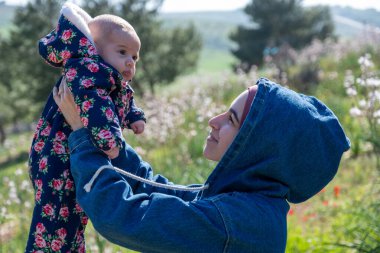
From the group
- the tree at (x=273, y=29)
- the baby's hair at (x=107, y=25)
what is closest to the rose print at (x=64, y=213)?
the baby's hair at (x=107, y=25)

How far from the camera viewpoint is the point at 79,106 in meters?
1.58

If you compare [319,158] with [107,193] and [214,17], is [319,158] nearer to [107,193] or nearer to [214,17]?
[107,193]

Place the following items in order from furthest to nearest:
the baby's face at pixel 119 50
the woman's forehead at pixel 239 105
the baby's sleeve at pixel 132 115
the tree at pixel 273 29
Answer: the tree at pixel 273 29, the baby's sleeve at pixel 132 115, the baby's face at pixel 119 50, the woman's forehead at pixel 239 105

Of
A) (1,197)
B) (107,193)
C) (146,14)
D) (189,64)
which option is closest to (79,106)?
(107,193)

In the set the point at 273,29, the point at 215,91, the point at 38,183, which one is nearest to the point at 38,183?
the point at 38,183

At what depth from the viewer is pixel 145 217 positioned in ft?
4.74

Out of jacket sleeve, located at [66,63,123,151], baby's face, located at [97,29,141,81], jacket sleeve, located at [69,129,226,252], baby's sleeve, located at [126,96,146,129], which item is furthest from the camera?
baby's sleeve, located at [126,96,146,129]

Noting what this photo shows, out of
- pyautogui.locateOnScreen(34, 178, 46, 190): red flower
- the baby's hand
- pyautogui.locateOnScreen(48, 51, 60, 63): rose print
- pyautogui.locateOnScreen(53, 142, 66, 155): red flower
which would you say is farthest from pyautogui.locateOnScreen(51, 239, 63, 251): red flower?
pyautogui.locateOnScreen(48, 51, 60, 63): rose print

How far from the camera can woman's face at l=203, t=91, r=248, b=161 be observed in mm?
1656

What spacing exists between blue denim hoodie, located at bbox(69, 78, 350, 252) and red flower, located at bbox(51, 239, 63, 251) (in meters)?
0.34

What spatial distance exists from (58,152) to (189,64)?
94.7 feet

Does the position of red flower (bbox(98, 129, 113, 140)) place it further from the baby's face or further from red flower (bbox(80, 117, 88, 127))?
the baby's face

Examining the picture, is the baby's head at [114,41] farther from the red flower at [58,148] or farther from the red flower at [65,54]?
the red flower at [58,148]

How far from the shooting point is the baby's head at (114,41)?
176cm
